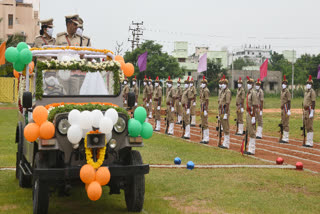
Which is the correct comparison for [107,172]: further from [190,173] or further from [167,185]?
[190,173]

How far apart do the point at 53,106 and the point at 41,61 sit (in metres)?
→ 1.05

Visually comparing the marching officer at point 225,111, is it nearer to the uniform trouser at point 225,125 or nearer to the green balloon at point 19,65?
the uniform trouser at point 225,125

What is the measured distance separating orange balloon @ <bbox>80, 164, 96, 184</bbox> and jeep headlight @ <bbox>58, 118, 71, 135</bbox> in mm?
632

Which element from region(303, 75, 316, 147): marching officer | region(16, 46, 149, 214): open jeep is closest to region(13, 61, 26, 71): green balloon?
region(16, 46, 149, 214): open jeep

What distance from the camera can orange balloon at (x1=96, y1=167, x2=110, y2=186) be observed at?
7.61m

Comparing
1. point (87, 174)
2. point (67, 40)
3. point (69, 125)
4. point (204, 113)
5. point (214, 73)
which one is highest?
point (214, 73)

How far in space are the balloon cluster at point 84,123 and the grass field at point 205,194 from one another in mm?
1695

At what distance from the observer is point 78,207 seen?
30.0ft

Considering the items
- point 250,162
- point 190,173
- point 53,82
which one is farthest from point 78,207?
point 250,162

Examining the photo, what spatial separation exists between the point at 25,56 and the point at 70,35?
90.1 inches

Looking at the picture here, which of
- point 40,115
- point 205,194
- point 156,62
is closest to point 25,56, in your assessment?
point 40,115

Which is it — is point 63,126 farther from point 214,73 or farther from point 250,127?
point 214,73

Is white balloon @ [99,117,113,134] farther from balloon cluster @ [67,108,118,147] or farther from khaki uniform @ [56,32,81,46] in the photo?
khaki uniform @ [56,32,81,46]

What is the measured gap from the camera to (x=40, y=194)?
786 centimetres
